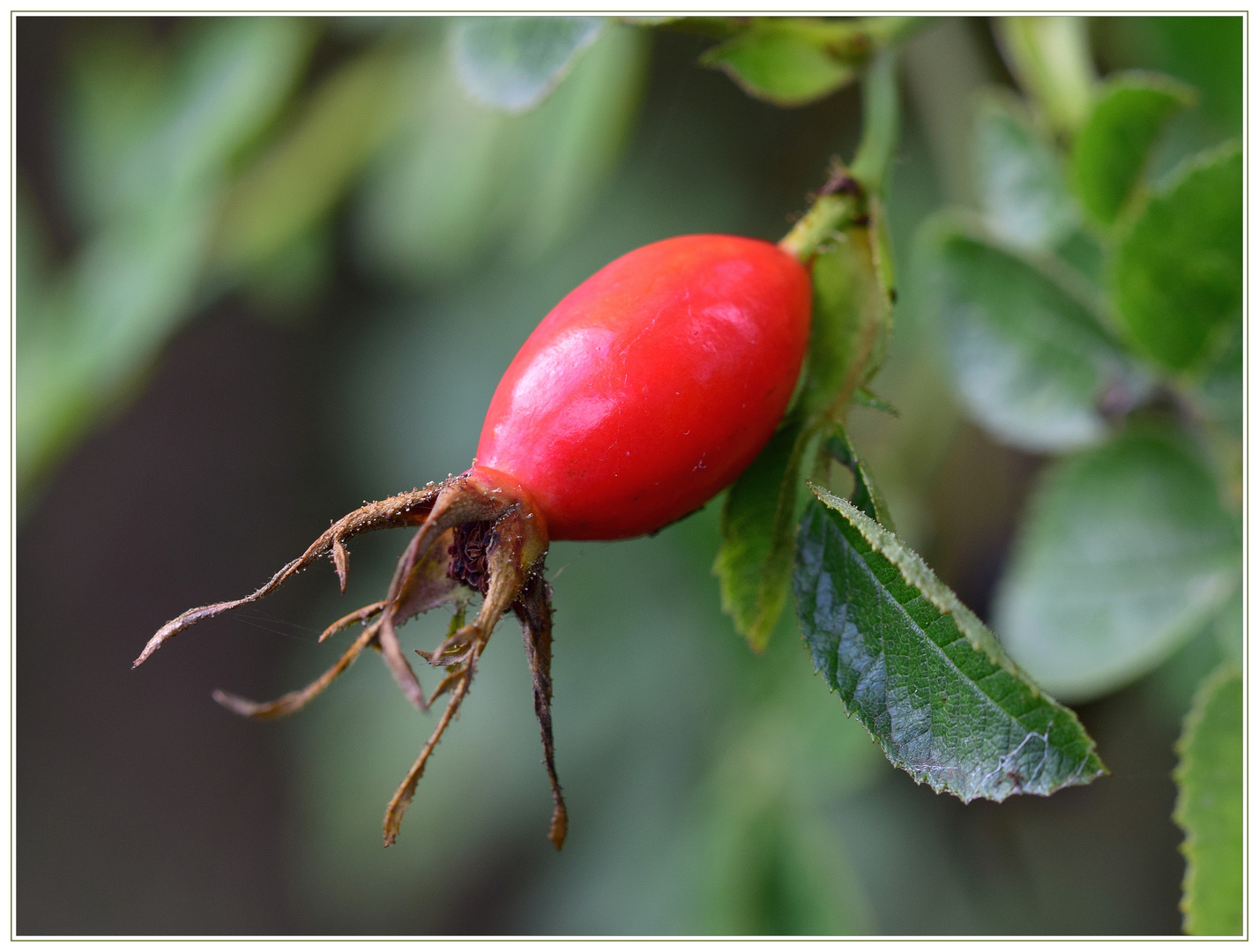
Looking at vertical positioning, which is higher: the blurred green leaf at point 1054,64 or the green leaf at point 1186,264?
the blurred green leaf at point 1054,64

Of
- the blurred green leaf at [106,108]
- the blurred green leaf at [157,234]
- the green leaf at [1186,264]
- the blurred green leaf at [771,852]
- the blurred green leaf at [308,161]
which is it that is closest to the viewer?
the green leaf at [1186,264]

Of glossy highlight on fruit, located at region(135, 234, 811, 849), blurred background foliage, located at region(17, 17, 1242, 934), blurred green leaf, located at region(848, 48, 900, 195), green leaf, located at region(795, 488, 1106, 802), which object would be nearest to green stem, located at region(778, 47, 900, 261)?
blurred green leaf, located at region(848, 48, 900, 195)

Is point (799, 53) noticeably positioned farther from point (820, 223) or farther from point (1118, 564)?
point (1118, 564)

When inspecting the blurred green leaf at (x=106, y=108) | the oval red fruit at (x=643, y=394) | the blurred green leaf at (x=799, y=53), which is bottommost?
the oval red fruit at (x=643, y=394)

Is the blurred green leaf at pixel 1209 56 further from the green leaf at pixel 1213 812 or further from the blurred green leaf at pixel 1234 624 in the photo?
the green leaf at pixel 1213 812

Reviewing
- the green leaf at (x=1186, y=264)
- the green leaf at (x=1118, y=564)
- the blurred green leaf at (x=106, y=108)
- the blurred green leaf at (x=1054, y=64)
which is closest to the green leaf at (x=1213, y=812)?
the green leaf at (x=1118, y=564)

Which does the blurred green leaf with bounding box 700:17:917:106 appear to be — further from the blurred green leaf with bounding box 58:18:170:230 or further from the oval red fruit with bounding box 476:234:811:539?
the blurred green leaf with bounding box 58:18:170:230
